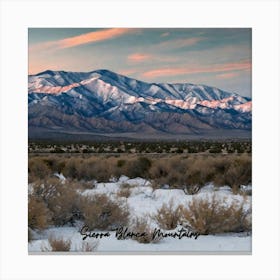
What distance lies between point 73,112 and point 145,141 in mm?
1773

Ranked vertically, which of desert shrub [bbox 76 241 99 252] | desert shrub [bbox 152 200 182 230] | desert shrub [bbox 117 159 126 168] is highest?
desert shrub [bbox 117 159 126 168]

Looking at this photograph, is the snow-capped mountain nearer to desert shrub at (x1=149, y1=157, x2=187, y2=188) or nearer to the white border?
the white border

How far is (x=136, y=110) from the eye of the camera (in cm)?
1373

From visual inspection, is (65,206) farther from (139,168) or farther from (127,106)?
(139,168)

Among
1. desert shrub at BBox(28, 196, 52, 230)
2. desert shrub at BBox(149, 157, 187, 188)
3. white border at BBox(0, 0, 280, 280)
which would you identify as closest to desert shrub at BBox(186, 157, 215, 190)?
desert shrub at BBox(149, 157, 187, 188)

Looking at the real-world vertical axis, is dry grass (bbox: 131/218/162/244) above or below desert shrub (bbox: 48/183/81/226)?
below

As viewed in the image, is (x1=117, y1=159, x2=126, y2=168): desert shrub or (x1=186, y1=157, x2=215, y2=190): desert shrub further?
(x1=117, y1=159, x2=126, y2=168): desert shrub

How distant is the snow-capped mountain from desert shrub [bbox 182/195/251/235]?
1.59 m

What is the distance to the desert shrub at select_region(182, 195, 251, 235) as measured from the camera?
462 inches
